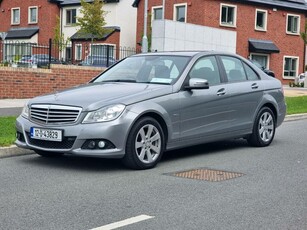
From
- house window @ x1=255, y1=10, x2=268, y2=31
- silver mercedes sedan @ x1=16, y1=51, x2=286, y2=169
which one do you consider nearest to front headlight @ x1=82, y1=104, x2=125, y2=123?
silver mercedes sedan @ x1=16, y1=51, x2=286, y2=169

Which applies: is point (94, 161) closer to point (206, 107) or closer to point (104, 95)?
point (104, 95)

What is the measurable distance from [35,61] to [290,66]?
29.8 meters

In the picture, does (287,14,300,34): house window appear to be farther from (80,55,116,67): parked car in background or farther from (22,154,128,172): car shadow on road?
(22,154,128,172): car shadow on road

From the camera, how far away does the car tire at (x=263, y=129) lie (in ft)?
32.2

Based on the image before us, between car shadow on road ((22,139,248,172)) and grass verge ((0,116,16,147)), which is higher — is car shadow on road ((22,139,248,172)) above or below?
below

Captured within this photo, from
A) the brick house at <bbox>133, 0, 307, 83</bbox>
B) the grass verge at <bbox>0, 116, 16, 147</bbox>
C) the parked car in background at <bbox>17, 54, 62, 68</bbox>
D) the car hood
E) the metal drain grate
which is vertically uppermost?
the brick house at <bbox>133, 0, 307, 83</bbox>

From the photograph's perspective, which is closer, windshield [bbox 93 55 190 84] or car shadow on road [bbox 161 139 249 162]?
windshield [bbox 93 55 190 84]

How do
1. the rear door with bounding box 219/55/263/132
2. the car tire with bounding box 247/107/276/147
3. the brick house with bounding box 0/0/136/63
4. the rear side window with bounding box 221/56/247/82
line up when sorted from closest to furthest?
the rear door with bounding box 219/55/263/132 → the rear side window with bounding box 221/56/247/82 → the car tire with bounding box 247/107/276/147 → the brick house with bounding box 0/0/136/63

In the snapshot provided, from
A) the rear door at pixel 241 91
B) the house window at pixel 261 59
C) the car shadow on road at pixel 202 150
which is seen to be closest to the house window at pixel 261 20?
the house window at pixel 261 59

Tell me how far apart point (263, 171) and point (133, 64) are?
2712 millimetres

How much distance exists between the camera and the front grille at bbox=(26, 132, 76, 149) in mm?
7426

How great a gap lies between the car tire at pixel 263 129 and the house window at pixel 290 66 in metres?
35.7

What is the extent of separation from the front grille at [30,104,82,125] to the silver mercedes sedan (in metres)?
0.01

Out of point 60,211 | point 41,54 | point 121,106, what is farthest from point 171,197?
point 41,54
